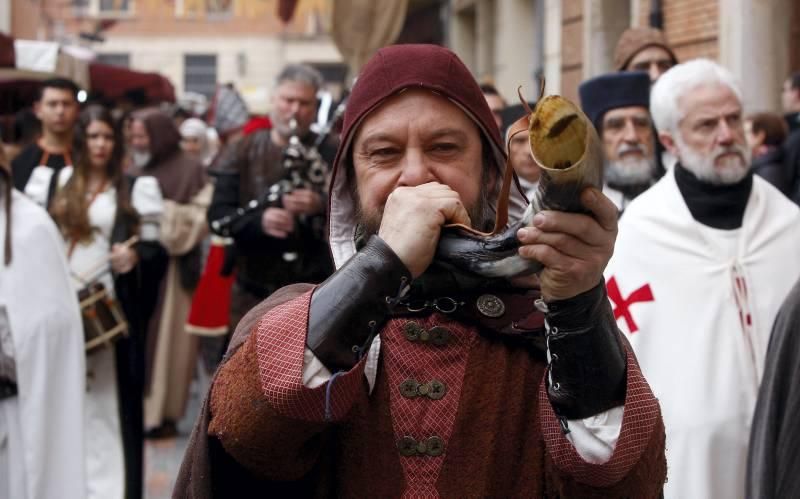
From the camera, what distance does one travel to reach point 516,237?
1.96 m

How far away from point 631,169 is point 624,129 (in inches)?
10.4

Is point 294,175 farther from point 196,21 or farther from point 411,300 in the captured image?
point 196,21

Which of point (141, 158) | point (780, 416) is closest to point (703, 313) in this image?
point (780, 416)

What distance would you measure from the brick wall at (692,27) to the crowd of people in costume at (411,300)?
86.5 inches

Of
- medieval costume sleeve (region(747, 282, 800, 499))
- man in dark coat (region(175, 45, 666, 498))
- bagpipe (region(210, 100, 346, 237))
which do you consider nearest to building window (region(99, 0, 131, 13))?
bagpipe (region(210, 100, 346, 237))

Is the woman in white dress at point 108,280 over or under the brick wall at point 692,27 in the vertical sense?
under

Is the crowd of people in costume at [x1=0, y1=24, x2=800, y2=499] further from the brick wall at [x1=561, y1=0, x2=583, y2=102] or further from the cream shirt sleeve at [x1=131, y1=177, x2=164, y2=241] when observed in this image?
the brick wall at [x1=561, y1=0, x2=583, y2=102]

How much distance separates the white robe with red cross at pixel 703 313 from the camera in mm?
4359

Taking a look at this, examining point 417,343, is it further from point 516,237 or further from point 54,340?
point 54,340

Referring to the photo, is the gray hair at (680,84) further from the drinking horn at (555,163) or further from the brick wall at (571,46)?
the brick wall at (571,46)

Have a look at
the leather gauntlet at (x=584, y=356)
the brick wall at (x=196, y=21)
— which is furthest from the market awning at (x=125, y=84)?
the brick wall at (x=196, y=21)

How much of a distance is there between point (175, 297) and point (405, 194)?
813cm

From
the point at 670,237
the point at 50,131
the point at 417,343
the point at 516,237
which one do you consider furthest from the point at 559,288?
the point at 50,131

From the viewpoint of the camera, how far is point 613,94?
20.2 feet
